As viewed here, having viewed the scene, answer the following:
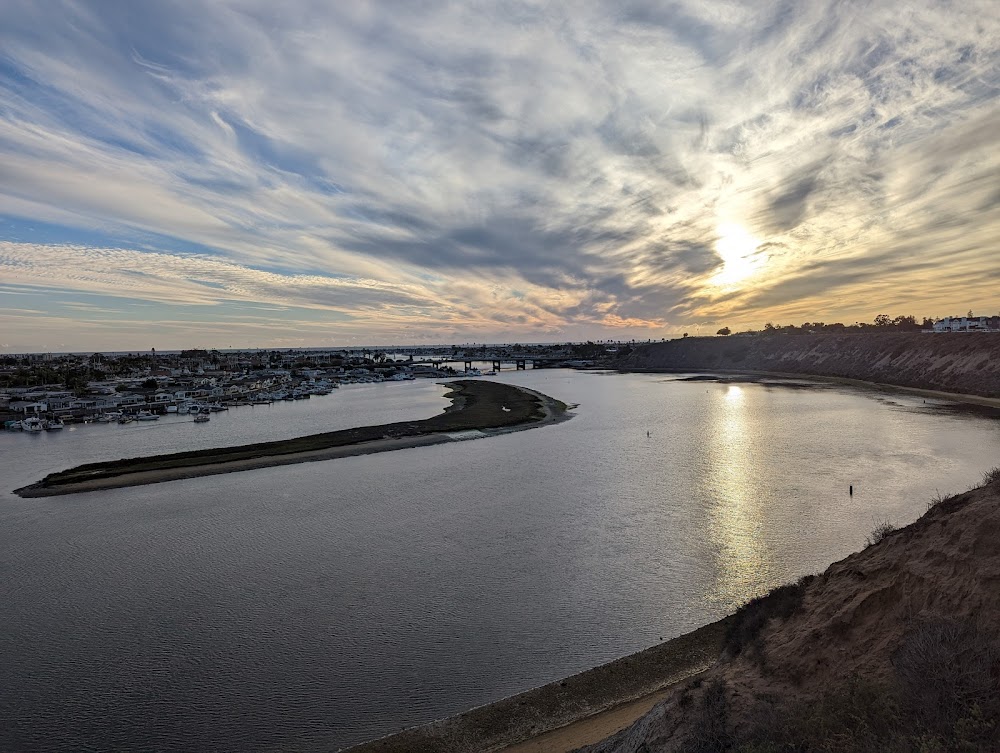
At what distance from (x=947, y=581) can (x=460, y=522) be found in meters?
20.7

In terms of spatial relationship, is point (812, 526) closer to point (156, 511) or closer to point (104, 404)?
point (156, 511)

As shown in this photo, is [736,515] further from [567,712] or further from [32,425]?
[32,425]

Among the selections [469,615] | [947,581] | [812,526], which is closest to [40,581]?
[469,615]

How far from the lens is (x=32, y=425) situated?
2579 inches

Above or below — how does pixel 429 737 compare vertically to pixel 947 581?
below

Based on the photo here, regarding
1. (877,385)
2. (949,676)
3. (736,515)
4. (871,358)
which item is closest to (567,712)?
(949,676)

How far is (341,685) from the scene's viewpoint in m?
14.5

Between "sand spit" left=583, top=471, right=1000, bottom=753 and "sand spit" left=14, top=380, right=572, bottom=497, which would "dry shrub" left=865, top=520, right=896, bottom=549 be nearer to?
"sand spit" left=583, top=471, right=1000, bottom=753

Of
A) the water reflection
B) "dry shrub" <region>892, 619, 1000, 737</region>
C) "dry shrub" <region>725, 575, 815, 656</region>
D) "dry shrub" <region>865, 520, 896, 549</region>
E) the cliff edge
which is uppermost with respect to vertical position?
the cliff edge

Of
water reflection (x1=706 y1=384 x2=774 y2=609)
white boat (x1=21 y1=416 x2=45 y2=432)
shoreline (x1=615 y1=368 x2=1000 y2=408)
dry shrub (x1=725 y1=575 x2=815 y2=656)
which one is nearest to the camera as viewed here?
dry shrub (x1=725 y1=575 x2=815 y2=656)

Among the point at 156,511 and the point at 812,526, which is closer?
the point at 812,526

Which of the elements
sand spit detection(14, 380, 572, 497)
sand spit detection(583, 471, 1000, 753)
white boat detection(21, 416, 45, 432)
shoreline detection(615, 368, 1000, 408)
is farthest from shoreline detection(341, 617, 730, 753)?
white boat detection(21, 416, 45, 432)

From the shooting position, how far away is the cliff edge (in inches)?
3159

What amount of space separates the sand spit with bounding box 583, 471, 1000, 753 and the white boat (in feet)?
264
